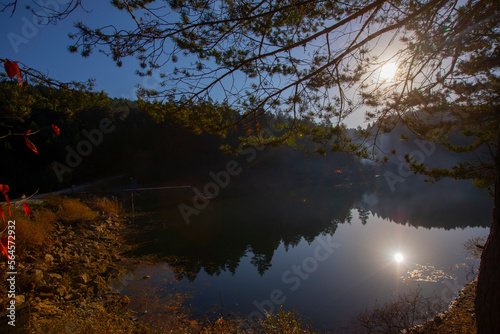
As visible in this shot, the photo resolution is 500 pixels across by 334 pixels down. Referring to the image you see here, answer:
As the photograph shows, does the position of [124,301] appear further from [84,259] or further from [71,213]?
[71,213]

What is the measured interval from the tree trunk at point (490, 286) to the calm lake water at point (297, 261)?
3580mm

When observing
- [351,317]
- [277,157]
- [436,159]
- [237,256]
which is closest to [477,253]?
[351,317]

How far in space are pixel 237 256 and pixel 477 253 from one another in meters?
8.58

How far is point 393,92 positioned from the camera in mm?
4258

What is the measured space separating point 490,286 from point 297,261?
7111 mm

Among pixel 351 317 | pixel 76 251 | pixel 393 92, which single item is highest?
pixel 393 92

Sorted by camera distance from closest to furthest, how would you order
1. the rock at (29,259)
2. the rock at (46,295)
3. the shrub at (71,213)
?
1. the rock at (46,295)
2. the rock at (29,259)
3. the shrub at (71,213)

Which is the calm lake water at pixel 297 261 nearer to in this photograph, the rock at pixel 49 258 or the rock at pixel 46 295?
the rock at pixel 46 295

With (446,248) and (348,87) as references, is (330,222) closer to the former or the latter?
(446,248)

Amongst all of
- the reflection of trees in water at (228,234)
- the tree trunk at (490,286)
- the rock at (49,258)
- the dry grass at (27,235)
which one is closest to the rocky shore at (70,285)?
the rock at (49,258)

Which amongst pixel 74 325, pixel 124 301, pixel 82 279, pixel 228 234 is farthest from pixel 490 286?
pixel 228 234

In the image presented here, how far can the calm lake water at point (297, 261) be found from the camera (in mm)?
6031

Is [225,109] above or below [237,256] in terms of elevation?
above

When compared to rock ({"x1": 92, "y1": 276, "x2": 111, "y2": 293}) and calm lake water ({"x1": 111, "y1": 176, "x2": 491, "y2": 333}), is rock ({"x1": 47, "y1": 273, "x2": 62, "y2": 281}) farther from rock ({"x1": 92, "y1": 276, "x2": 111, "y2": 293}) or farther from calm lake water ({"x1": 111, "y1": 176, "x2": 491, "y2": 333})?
calm lake water ({"x1": 111, "y1": 176, "x2": 491, "y2": 333})
